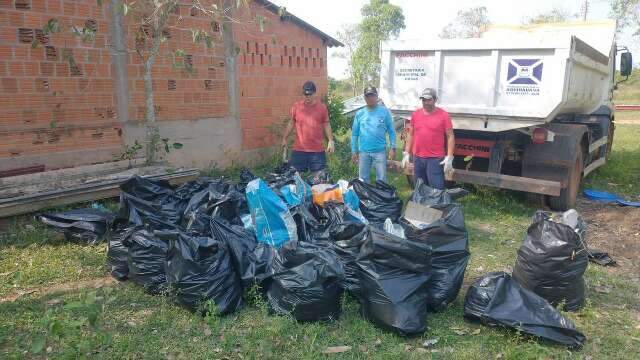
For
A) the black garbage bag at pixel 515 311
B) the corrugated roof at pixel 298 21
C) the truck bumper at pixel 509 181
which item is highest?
the corrugated roof at pixel 298 21

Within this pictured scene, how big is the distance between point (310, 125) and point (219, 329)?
321 centimetres

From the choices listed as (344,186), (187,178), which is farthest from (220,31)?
(344,186)

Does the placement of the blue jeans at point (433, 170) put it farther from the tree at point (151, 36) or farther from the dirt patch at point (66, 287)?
the dirt patch at point (66, 287)

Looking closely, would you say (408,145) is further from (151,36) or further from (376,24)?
(376,24)

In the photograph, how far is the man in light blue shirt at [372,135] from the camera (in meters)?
5.76

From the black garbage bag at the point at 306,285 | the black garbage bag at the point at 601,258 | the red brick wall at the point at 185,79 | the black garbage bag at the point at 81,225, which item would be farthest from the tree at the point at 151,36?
the black garbage bag at the point at 601,258

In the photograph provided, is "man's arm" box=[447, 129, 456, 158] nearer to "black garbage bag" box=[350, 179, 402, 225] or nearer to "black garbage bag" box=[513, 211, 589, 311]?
"black garbage bag" box=[350, 179, 402, 225]

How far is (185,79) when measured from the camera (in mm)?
7707

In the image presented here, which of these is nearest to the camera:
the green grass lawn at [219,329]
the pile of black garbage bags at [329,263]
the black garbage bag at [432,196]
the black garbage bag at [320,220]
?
the green grass lawn at [219,329]

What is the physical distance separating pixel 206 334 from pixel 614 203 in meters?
6.13

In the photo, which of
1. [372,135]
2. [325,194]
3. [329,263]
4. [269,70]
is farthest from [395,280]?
[269,70]

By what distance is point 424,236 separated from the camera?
12.3 feet

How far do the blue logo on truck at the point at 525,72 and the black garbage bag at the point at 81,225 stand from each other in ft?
14.9

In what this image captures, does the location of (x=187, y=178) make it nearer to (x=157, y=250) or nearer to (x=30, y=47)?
(x=30, y=47)
